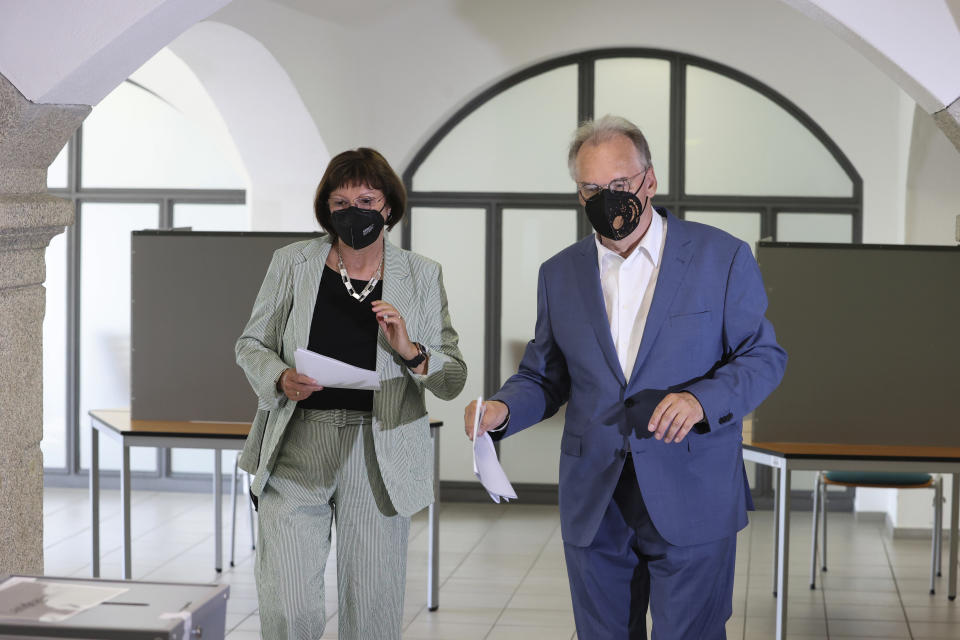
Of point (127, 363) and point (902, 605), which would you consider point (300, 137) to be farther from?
point (902, 605)

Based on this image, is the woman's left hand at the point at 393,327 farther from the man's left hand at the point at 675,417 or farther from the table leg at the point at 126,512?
the table leg at the point at 126,512

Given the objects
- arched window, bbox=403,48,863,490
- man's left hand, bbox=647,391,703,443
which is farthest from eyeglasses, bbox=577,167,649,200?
arched window, bbox=403,48,863,490

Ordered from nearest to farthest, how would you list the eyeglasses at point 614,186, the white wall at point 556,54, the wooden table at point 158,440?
1. the eyeglasses at point 614,186
2. the wooden table at point 158,440
3. the white wall at point 556,54

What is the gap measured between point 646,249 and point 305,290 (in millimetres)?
936

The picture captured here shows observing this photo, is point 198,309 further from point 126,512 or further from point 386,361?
point 386,361

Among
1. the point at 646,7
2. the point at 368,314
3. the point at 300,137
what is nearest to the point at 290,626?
the point at 368,314

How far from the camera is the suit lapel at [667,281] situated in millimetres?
2543

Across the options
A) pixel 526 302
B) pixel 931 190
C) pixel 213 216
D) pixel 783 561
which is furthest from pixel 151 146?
pixel 783 561

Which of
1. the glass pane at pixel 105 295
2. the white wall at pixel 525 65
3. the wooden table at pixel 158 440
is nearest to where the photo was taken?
the wooden table at pixel 158 440

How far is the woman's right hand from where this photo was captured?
2875 mm

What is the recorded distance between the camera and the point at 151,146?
7914 millimetres

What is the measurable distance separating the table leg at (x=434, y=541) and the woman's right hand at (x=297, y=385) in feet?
7.25

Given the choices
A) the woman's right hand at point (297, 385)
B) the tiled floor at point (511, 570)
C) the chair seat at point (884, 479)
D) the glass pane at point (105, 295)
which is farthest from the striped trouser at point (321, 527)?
the glass pane at point (105, 295)

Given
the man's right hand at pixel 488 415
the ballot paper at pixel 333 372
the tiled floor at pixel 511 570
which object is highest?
the ballot paper at pixel 333 372
